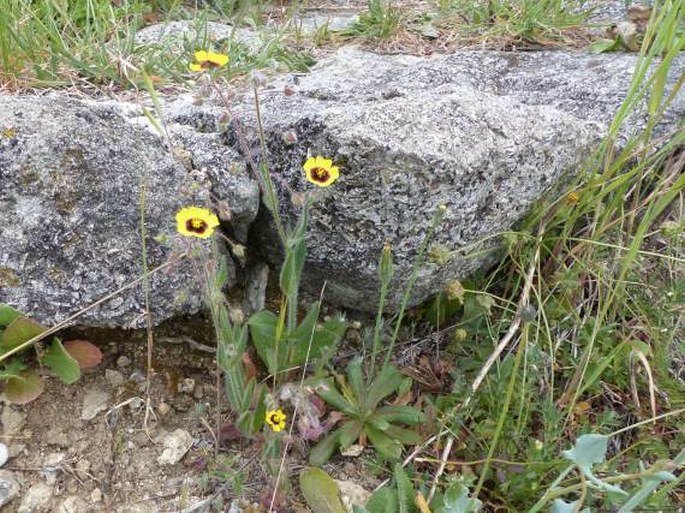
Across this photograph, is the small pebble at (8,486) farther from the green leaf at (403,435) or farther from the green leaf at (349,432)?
the green leaf at (403,435)

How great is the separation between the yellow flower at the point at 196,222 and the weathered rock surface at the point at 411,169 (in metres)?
0.38

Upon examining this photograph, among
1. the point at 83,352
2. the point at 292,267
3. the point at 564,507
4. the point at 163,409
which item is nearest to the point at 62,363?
the point at 83,352

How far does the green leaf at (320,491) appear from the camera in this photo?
163 centimetres

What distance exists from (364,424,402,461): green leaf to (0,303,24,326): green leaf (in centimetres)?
91

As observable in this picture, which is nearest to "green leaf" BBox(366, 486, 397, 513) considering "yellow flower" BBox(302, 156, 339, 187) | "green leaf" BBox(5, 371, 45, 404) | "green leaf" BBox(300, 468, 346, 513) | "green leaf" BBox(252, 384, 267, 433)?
"green leaf" BBox(300, 468, 346, 513)

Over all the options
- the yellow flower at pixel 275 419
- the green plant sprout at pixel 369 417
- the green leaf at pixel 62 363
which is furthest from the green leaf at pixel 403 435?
the green leaf at pixel 62 363

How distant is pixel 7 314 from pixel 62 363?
0.59 feet

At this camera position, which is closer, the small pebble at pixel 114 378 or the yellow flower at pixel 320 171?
the yellow flower at pixel 320 171

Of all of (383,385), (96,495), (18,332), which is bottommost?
(96,495)

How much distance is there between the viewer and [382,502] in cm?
163

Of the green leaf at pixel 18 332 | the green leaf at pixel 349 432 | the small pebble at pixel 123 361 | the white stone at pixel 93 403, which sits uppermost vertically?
the green leaf at pixel 18 332

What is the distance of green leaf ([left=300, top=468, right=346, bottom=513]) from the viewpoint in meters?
1.63

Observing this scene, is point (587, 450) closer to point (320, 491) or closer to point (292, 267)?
point (320, 491)

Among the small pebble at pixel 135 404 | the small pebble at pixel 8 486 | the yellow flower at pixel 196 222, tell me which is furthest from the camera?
the small pebble at pixel 135 404
